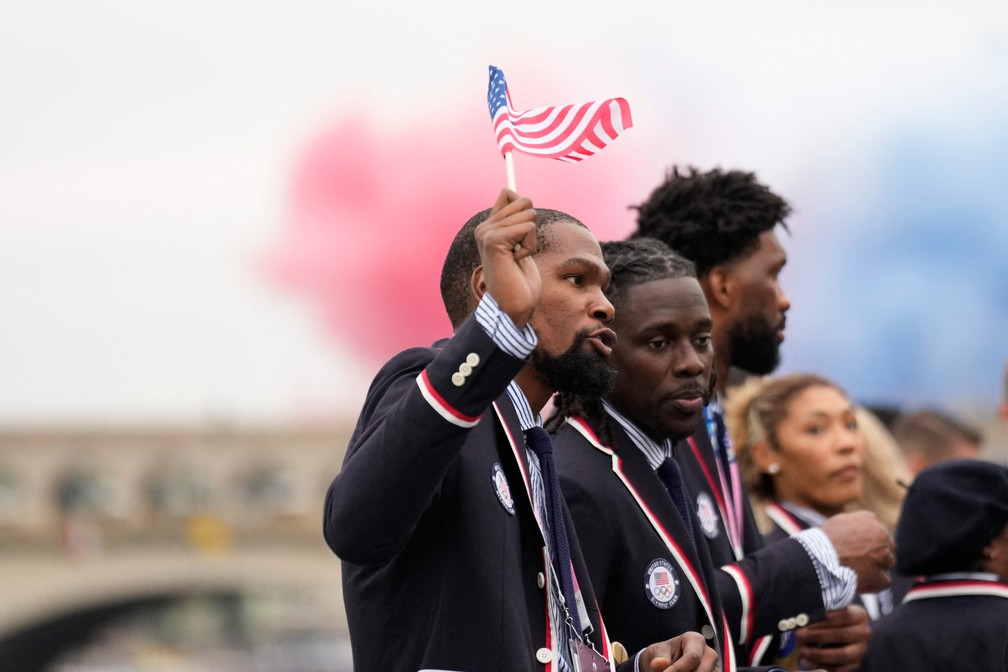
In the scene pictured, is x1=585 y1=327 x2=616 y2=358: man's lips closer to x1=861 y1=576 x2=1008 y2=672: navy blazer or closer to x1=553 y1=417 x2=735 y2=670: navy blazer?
x1=553 y1=417 x2=735 y2=670: navy blazer

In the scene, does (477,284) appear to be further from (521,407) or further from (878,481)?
(878,481)

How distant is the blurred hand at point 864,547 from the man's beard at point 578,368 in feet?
4.29

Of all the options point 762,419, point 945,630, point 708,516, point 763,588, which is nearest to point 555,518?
point 763,588

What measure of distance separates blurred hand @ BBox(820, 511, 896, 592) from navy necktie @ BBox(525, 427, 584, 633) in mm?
1299

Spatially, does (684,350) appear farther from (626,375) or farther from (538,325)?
(538,325)

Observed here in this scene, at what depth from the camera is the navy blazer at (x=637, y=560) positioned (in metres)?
4.72

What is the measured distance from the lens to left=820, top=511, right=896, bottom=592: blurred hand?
5.23 metres

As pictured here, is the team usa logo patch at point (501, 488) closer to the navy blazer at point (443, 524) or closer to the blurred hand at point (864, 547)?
the navy blazer at point (443, 524)

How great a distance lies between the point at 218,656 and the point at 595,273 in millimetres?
74988

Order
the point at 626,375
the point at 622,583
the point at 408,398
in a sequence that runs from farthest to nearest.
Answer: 1. the point at 626,375
2. the point at 622,583
3. the point at 408,398

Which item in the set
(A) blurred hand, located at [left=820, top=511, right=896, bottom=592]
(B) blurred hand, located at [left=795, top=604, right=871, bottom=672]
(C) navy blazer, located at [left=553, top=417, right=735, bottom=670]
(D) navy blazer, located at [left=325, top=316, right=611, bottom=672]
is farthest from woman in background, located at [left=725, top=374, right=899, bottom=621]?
(D) navy blazer, located at [left=325, top=316, right=611, bottom=672]

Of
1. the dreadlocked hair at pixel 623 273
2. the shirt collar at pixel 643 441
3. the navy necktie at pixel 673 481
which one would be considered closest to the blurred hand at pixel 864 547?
the navy necktie at pixel 673 481

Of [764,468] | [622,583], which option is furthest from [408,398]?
[764,468]

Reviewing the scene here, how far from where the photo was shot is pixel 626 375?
16.7 feet
